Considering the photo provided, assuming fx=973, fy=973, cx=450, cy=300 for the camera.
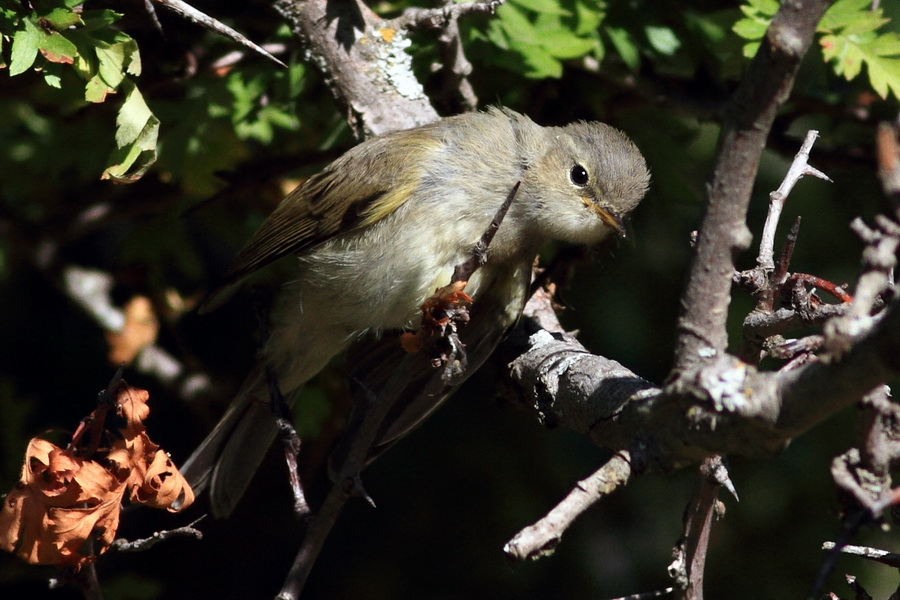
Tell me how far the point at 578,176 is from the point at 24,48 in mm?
1685

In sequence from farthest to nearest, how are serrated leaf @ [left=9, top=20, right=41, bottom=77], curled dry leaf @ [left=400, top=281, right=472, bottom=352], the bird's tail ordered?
the bird's tail
curled dry leaf @ [left=400, top=281, right=472, bottom=352]
serrated leaf @ [left=9, top=20, right=41, bottom=77]

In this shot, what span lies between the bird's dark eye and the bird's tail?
4.07ft

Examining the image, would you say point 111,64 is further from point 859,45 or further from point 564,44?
point 859,45

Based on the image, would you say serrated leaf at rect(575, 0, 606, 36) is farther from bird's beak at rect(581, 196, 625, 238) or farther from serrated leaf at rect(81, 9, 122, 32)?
serrated leaf at rect(81, 9, 122, 32)

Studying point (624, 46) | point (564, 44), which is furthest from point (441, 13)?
point (624, 46)

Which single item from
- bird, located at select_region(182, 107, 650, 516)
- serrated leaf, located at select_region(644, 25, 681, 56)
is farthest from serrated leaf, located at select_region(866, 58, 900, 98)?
bird, located at select_region(182, 107, 650, 516)

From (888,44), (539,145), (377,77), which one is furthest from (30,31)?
(888,44)

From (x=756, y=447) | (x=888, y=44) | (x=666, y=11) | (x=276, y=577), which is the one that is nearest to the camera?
(x=756, y=447)

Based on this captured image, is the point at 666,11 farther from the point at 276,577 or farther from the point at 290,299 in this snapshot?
the point at 276,577

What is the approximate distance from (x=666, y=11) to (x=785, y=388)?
75.7 inches

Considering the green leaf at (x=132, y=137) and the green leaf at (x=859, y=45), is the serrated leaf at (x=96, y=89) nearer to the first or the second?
the green leaf at (x=132, y=137)

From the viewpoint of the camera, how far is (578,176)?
313 centimetres

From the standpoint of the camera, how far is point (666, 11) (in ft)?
9.93

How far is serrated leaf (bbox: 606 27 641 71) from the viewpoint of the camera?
9.61 feet
